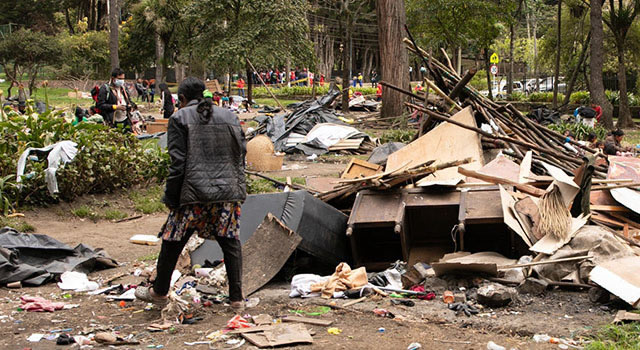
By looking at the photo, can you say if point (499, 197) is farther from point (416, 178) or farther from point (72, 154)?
point (72, 154)

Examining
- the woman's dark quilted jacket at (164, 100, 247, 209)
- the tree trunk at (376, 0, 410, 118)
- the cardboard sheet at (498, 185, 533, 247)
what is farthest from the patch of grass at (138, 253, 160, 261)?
the tree trunk at (376, 0, 410, 118)

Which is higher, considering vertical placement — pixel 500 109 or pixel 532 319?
pixel 500 109

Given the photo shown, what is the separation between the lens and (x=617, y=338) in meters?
4.41

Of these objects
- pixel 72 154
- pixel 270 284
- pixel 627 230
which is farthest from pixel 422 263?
pixel 72 154

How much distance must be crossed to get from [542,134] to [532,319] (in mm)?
4809

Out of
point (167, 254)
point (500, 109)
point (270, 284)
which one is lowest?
point (270, 284)

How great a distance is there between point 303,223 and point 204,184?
1507 millimetres

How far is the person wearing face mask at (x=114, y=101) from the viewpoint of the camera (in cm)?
1302

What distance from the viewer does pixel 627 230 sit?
672 centimetres

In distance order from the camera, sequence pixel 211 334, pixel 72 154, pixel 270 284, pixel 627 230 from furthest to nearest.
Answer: pixel 72 154
pixel 627 230
pixel 270 284
pixel 211 334

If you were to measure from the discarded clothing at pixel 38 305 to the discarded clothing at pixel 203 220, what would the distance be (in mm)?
1065

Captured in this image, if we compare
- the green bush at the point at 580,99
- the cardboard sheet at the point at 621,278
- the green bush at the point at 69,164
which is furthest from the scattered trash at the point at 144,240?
the green bush at the point at 580,99

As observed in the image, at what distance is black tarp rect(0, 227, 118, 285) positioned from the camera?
6.15 meters

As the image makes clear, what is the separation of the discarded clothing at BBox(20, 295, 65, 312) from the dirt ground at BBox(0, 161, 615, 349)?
0.06 m
